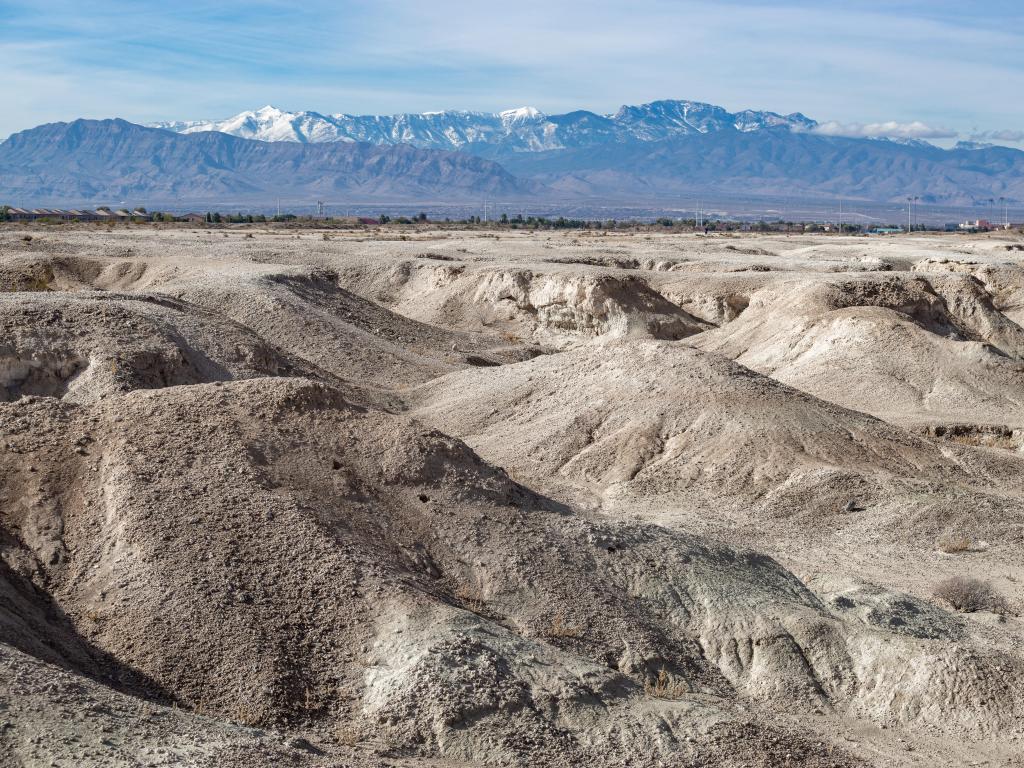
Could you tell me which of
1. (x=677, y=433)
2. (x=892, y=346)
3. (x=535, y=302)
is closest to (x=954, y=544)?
(x=677, y=433)

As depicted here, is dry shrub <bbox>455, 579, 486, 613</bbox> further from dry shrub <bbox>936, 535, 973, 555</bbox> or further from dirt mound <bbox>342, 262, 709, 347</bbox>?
dirt mound <bbox>342, 262, 709, 347</bbox>

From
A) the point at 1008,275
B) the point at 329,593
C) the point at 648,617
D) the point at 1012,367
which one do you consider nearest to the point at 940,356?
the point at 1012,367

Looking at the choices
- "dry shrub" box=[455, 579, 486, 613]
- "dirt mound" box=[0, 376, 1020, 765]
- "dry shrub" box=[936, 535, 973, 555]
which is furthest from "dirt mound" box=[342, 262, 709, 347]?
"dry shrub" box=[455, 579, 486, 613]

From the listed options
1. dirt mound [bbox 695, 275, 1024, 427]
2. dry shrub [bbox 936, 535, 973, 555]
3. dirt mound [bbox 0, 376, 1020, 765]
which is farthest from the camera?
dirt mound [bbox 695, 275, 1024, 427]

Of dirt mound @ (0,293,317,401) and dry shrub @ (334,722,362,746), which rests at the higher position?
dirt mound @ (0,293,317,401)

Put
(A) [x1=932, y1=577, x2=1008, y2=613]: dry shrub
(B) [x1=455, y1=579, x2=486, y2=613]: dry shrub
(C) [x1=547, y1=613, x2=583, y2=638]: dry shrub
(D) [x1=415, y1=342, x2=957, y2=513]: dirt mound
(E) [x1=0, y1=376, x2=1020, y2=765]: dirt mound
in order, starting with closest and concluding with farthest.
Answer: (E) [x1=0, y1=376, x2=1020, y2=765]: dirt mound
(C) [x1=547, y1=613, x2=583, y2=638]: dry shrub
(B) [x1=455, y1=579, x2=486, y2=613]: dry shrub
(A) [x1=932, y1=577, x2=1008, y2=613]: dry shrub
(D) [x1=415, y1=342, x2=957, y2=513]: dirt mound

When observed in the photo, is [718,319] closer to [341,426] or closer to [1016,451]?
[1016,451]

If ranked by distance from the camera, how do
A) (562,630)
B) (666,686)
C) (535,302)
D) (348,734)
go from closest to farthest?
(348,734)
(666,686)
(562,630)
(535,302)

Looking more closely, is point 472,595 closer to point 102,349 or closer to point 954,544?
point 954,544
